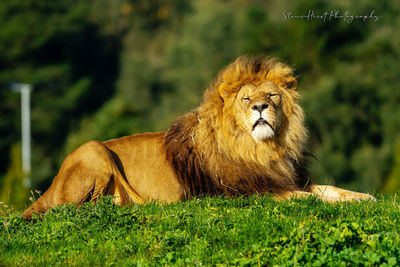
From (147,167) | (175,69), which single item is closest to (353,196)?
(147,167)

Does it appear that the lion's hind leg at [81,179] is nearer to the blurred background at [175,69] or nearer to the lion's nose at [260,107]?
the lion's nose at [260,107]

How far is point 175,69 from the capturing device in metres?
43.1

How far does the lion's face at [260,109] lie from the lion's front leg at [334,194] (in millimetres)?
754

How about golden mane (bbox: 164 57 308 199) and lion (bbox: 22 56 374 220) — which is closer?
lion (bbox: 22 56 374 220)

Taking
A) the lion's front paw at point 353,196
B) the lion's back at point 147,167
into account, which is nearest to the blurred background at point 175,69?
the lion's back at point 147,167

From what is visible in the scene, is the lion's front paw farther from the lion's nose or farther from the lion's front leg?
the lion's nose

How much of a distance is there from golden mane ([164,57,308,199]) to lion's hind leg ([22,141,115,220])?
732 millimetres

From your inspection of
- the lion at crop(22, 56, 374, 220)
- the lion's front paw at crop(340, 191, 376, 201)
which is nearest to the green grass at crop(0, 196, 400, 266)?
the lion's front paw at crop(340, 191, 376, 201)

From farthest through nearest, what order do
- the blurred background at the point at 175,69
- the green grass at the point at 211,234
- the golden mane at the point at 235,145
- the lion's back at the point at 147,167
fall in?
the blurred background at the point at 175,69 < the lion's back at the point at 147,167 < the golden mane at the point at 235,145 < the green grass at the point at 211,234

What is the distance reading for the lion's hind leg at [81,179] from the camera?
709cm

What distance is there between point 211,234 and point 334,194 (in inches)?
88.7

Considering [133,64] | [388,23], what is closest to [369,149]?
[388,23]

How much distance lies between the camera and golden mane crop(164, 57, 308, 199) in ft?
24.2

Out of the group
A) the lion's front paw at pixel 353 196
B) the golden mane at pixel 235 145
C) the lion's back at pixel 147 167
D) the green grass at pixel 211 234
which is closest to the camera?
the green grass at pixel 211 234
